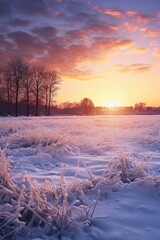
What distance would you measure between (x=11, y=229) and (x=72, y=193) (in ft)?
3.18

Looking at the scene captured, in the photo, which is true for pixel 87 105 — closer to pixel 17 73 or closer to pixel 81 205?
pixel 17 73

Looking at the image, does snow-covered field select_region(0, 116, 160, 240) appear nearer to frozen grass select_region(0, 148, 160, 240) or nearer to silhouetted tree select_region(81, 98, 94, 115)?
frozen grass select_region(0, 148, 160, 240)

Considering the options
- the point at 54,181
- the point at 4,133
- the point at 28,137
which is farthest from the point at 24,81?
the point at 54,181

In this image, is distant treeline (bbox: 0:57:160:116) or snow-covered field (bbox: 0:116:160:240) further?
distant treeline (bbox: 0:57:160:116)

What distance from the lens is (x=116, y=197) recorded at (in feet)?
12.0

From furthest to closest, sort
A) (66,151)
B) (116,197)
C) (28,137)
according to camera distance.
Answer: (28,137)
(66,151)
(116,197)

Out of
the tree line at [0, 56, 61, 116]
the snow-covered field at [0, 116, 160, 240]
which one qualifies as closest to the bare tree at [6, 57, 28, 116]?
the tree line at [0, 56, 61, 116]

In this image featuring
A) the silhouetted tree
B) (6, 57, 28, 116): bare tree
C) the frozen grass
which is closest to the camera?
the frozen grass

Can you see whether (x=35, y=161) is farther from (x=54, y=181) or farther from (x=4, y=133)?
(x=4, y=133)

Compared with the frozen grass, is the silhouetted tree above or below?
above

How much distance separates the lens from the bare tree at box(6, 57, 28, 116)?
158ft

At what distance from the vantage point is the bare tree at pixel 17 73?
48.1 metres

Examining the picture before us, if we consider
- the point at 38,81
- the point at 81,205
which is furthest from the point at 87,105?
the point at 81,205

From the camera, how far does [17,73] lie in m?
48.6
